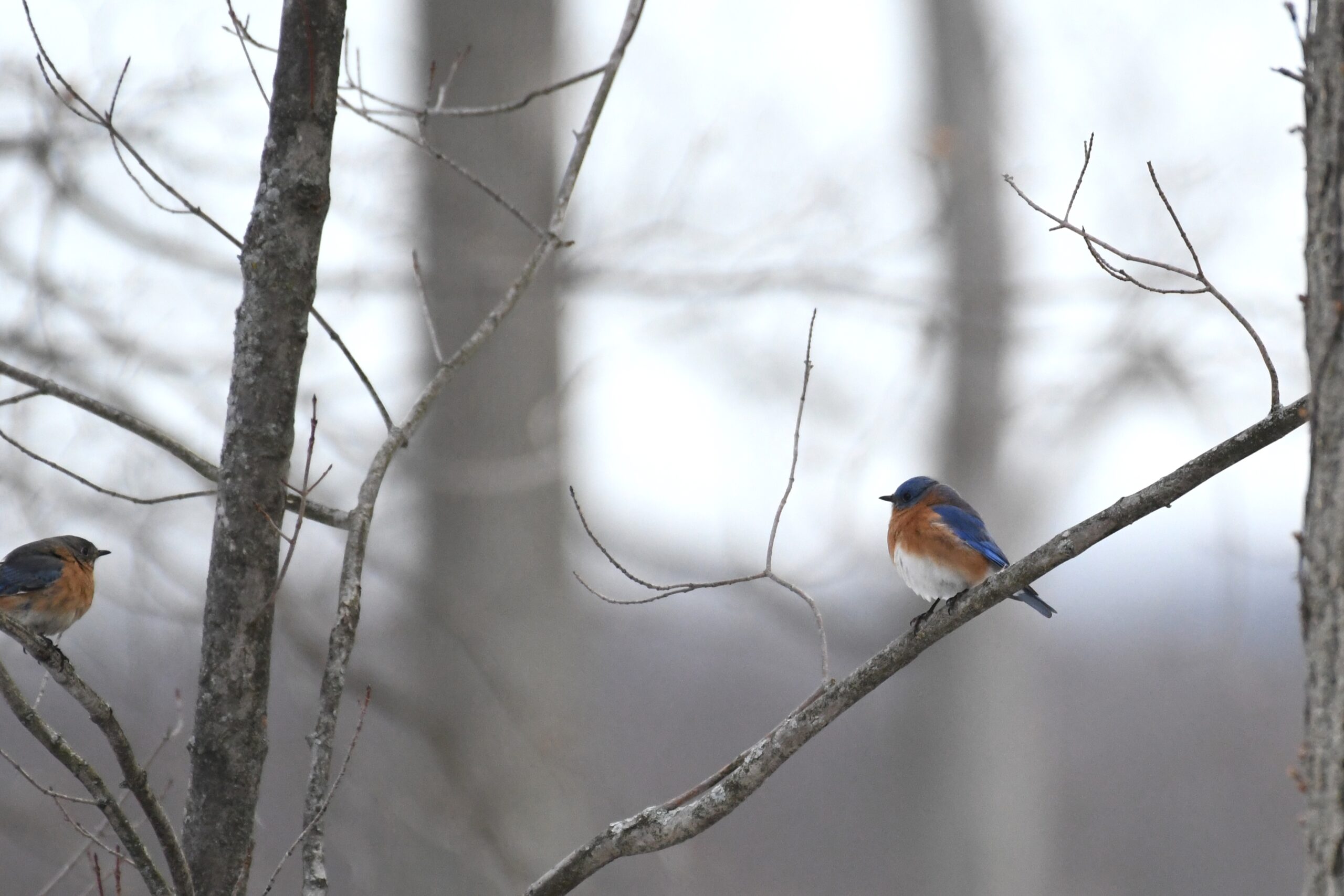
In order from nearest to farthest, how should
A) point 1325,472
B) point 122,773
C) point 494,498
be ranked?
point 1325,472 → point 122,773 → point 494,498

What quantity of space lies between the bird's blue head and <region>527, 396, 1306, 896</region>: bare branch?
2.02 meters

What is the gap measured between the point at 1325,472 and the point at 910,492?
9.14 ft

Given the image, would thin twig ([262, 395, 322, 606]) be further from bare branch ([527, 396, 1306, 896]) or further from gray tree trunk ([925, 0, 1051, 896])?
gray tree trunk ([925, 0, 1051, 896])

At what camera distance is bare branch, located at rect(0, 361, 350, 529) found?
2.15m

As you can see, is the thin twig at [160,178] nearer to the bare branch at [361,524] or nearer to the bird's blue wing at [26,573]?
the bare branch at [361,524]

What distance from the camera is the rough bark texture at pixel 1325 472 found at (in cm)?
131

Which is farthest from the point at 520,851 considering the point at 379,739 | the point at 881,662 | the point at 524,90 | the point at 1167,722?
the point at 1167,722

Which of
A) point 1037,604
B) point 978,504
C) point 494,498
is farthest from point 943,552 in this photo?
point 978,504

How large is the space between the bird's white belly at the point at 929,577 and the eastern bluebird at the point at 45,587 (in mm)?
2509

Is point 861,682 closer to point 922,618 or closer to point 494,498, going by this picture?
point 922,618

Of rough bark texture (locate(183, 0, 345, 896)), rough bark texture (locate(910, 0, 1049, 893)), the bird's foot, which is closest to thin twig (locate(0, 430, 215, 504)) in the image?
rough bark texture (locate(183, 0, 345, 896))

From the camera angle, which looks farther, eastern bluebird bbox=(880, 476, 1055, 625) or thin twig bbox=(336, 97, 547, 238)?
eastern bluebird bbox=(880, 476, 1055, 625)

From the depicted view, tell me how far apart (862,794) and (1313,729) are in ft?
31.5

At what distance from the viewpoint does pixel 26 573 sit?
3.77 meters
